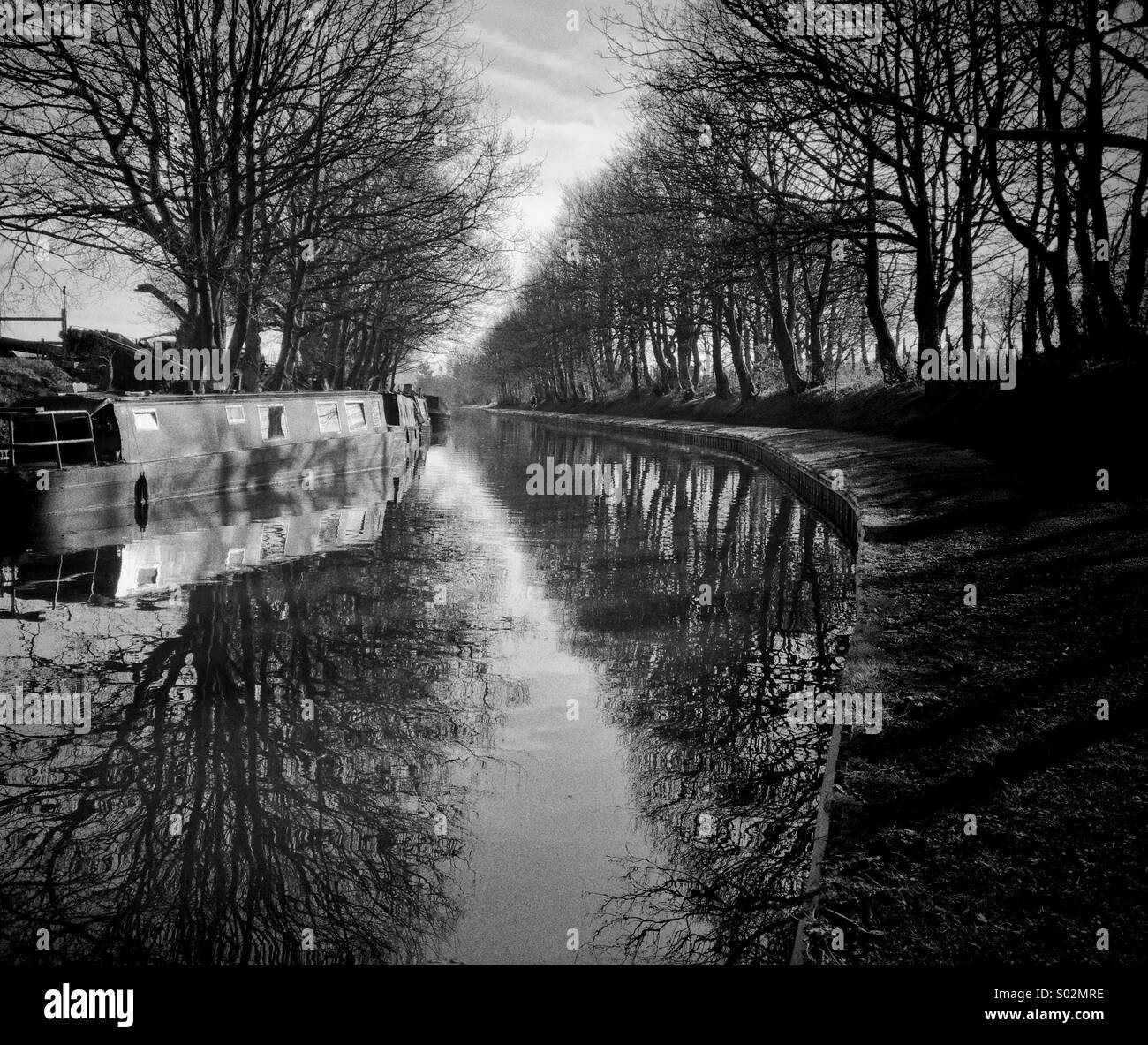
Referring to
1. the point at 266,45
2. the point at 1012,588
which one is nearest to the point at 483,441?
the point at 266,45

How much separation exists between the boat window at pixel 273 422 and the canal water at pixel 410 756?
257 inches

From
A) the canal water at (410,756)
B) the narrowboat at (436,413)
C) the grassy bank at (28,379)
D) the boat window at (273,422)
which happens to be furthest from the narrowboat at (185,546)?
the narrowboat at (436,413)

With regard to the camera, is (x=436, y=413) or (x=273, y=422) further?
(x=436, y=413)

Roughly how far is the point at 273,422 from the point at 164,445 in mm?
3021

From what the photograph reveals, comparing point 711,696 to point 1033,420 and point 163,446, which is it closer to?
point 1033,420

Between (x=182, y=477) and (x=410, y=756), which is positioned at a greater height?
(x=182, y=477)

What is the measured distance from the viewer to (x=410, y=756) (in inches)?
166

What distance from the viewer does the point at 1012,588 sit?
6.04m

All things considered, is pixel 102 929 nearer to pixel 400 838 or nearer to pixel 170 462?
pixel 400 838

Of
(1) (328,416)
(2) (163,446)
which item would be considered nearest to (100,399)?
(2) (163,446)

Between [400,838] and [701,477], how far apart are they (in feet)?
45.2

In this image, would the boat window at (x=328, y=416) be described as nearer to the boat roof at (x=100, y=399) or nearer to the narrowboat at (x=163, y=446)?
the narrowboat at (x=163, y=446)
